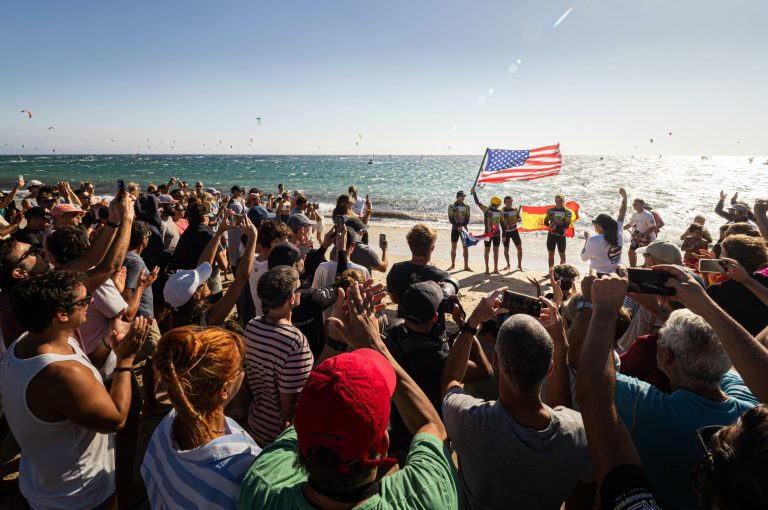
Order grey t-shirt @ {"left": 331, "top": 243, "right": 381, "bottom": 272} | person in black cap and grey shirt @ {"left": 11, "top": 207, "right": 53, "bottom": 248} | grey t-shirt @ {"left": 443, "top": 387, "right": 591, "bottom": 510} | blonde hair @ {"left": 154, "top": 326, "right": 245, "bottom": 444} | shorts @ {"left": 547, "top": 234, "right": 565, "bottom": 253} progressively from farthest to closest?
shorts @ {"left": 547, "top": 234, "right": 565, "bottom": 253}, person in black cap and grey shirt @ {"left": 11, "top": 207, "right": 53, "bottom": 248}, grey t-shirt @ {"left": 331, "top": 243, "right": 381, "bottom": 272}, grey t-shirt @ {"left": 443, "top": 387, "right": 591, "bottom": 510}, blonde hair @ {"left": 154, "top": 326, "right": 245, "bottom": 444}

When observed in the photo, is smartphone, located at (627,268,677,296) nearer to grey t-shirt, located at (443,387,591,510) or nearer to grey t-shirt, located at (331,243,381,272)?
grey t-shirt, located at (443,387,591,510)

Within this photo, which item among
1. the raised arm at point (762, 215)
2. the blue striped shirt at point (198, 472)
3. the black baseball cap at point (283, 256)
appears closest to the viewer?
the blue striped shirt at point (198, 472)

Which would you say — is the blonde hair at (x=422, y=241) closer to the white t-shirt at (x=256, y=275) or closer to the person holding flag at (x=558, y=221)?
the white t-shirt at (x=256, y=275)

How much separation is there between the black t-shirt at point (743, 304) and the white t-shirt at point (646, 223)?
623cm

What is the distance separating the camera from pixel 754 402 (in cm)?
186

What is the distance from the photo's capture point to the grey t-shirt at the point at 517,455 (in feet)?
5.35

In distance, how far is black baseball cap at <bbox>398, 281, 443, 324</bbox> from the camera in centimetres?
241

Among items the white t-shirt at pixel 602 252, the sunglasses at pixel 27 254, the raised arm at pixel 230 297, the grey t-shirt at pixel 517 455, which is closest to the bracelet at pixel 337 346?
the grey t-shirt at pixel 517 455

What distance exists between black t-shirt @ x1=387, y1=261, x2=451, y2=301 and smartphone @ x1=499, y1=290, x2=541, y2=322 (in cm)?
159

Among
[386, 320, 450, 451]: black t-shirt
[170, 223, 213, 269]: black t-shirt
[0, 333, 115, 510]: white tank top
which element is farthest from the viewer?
[170, 223, 213, 269]: black t-shirt

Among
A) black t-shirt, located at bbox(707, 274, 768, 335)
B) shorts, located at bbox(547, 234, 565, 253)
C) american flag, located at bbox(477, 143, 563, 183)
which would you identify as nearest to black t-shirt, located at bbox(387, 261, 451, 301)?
black t-shirt, located at bbox(707, 274, 768, 335)

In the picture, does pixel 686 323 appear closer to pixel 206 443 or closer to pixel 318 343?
pixel 206 443

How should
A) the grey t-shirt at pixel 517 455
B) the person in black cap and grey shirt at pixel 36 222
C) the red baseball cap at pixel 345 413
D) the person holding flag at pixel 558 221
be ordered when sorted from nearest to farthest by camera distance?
the red baseball cap at pixel 345 413 < the grey t-shirt at pixel 517 455 < the person in black cap and grey shirt at pixel 36 222 < the person holding flag at pixel 558 221

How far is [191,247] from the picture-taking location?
187 inches
